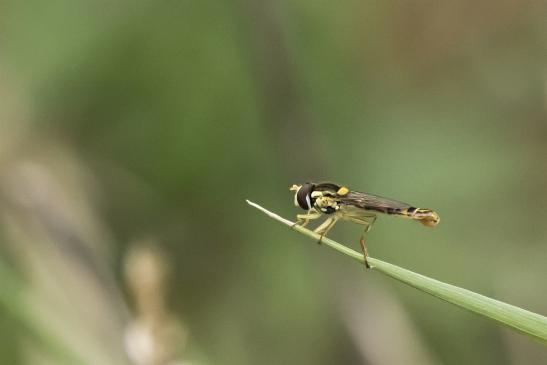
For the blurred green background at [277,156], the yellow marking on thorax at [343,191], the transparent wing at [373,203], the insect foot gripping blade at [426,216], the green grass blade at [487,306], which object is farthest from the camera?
the blurred green background at [277,156]

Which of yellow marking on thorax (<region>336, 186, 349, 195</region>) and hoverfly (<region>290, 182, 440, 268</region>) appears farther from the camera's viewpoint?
yellow marking on thorax (<region>336, 186, 349, 195</region>)

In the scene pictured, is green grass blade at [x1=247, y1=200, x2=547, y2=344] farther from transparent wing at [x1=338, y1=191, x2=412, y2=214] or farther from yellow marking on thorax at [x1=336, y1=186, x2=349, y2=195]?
yellow marking on thorax at [x1=336, y1=186, x2=349, y2=195]

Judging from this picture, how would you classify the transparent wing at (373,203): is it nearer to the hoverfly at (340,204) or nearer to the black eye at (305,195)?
the hoverfly at (340,204)

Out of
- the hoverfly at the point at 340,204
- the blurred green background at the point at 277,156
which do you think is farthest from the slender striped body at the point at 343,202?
the blurred green background at the point at 277,156

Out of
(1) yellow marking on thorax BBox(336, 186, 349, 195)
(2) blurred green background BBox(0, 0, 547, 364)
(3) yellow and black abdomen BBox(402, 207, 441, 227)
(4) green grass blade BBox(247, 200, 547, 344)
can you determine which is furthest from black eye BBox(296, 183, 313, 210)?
(2) blurred green background BBox(0, 0, 547, 364)

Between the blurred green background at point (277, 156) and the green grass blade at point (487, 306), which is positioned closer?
the green grass blade at point (487, 306)

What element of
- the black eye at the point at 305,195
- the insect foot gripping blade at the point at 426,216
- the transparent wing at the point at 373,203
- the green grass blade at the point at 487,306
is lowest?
the green grass blade at the point at 487,306

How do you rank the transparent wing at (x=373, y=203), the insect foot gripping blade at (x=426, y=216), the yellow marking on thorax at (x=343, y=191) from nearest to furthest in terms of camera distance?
the insect foot gripping blade at (x=426, y=216) → the transparent wing at (x=373, y=203) → the yellow marking on thorax at (x=343, y=191)

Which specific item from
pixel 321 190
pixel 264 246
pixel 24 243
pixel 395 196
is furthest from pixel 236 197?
pixel 321 190
